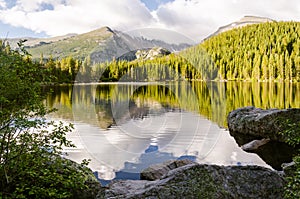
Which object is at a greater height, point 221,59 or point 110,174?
point 221,59

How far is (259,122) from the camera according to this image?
17.5 metres

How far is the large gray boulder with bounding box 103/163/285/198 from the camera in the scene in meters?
5.26

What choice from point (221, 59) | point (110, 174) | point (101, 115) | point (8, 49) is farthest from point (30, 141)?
point (221, 59)

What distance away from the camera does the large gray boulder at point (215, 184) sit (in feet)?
17.3

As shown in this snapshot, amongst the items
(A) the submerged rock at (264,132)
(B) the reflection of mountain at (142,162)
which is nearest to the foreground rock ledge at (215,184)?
(B) the reflection of mountain at (142,162)

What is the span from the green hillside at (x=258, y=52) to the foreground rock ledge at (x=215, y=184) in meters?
99.7

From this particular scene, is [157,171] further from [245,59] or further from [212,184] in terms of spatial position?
[245,59]

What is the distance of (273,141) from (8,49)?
14615 mm

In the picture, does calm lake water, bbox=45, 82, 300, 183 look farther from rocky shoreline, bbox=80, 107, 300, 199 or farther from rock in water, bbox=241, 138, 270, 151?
rocky shoreline, bbox=80, 107, 300, 199

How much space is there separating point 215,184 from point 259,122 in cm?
1318

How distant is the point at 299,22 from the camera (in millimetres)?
174000

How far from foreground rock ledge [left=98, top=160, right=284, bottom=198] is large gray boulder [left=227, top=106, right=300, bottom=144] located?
9868 mm

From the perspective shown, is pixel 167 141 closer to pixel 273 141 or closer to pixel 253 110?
pixel 273 141

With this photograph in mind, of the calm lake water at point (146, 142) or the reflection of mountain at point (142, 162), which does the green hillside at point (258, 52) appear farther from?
the reflection of mountain at point (142, 162)
